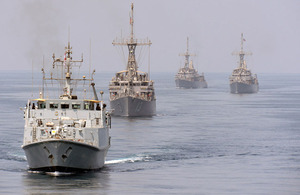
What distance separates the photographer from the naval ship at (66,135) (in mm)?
54072

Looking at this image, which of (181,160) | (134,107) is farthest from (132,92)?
(181,160)

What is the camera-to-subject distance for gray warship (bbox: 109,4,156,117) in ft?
424

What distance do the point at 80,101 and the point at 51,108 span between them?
94.1 inches

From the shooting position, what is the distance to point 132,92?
13338 cm

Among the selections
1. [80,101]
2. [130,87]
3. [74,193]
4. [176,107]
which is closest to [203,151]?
[80,101]

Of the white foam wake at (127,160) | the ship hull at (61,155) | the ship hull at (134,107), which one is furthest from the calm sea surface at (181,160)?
the ship hull at (134,107)

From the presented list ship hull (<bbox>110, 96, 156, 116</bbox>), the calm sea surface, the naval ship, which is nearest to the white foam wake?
the calm sea surface

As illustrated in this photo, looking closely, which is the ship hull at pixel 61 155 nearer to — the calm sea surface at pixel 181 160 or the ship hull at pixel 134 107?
the calm sea surface at pixel 181 160

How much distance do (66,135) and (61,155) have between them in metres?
1.68

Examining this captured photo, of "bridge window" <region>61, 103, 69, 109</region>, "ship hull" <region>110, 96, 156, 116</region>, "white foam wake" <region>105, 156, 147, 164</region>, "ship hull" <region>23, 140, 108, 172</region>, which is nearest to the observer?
"ship hull" <region>23, 140, 108, 172</region>

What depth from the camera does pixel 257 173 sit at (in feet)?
200

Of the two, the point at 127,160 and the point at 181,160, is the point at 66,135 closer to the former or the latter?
the point at 127,160

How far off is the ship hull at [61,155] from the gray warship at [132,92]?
7234 cm

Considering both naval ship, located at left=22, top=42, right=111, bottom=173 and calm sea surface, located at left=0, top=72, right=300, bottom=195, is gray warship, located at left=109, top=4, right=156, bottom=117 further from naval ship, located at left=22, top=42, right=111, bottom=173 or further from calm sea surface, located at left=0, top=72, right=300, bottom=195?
naval ship, located at left=22, top=42, right=111, bottom=173
